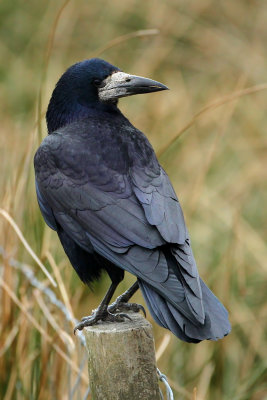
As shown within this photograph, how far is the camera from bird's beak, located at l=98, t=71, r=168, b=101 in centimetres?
317

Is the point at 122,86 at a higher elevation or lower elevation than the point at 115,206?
higher

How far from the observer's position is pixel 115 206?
9.16 ft

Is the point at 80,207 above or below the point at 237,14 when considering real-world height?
below

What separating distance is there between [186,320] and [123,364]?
26 cm

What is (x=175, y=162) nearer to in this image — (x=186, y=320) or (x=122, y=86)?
(x=122, y=86)

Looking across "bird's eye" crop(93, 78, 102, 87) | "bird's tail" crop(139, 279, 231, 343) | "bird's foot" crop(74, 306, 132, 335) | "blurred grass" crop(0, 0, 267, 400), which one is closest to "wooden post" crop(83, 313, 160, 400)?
"bird's tail" crop(139, 279, 231, 343)

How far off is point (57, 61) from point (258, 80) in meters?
1.86

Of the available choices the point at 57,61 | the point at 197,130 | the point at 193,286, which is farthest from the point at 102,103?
the point at 57,61

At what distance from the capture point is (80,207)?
9.45 ft

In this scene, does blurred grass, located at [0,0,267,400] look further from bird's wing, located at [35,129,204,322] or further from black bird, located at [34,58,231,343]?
bird's wing, located at [35,129,204,322]

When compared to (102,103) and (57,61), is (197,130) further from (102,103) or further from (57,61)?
(102,103)

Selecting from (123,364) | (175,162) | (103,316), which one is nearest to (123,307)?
(103,316)

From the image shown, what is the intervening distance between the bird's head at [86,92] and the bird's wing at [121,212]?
284mm

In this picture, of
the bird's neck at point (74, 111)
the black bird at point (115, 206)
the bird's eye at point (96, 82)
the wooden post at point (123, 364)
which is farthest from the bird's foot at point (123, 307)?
the bird's eye at point (96, 82)
